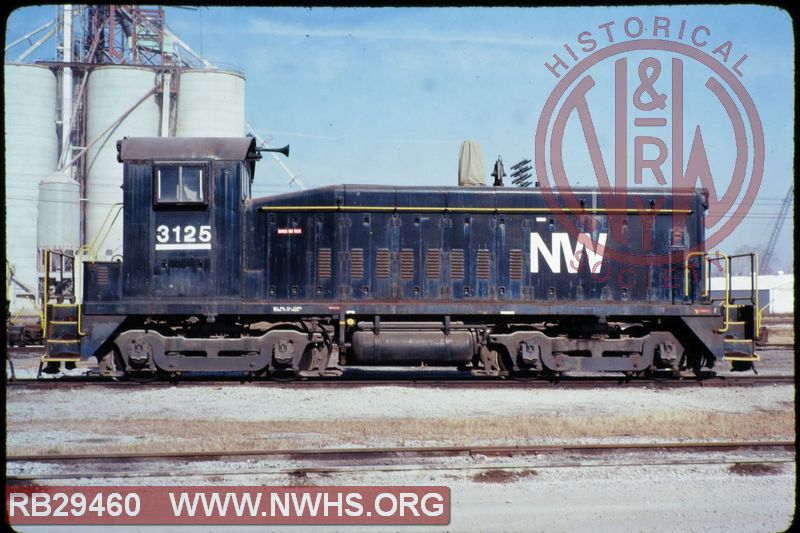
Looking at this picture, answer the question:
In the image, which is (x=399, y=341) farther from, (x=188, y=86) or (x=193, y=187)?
(x=188, y=86)

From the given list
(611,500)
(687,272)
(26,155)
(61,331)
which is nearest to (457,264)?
(687,272)

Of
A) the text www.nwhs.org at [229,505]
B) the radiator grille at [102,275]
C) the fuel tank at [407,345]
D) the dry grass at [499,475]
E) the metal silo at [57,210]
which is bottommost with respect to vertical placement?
the dry grass at [499,475]

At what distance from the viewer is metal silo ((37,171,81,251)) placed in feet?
118

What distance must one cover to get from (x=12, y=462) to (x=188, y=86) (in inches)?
1376

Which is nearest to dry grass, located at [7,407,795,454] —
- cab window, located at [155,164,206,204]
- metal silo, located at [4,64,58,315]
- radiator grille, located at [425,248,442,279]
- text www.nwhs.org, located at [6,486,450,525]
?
text www.nwhs.org, located at [6,486,450,525]

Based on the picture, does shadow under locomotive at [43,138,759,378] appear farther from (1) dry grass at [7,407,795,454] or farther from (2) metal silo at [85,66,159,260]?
(2) metal silo at [85,66,159,260]

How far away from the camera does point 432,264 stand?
1277 cm

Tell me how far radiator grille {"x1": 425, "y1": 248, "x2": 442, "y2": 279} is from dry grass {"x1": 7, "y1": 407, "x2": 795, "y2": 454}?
3.79 m

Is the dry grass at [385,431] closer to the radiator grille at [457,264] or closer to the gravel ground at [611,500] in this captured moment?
the gravel ground at [611,500]

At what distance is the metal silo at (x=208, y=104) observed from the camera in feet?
126

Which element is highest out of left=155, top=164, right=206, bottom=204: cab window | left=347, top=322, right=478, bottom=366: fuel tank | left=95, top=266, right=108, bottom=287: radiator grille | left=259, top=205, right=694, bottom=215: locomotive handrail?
left=155, top=164, right=206, bottom=204: cab window

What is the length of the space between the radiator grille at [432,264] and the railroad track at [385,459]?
5.30m

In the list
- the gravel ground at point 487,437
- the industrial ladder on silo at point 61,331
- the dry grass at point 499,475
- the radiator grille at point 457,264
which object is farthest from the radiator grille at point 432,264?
the industrial ladder on silo at point 61,331

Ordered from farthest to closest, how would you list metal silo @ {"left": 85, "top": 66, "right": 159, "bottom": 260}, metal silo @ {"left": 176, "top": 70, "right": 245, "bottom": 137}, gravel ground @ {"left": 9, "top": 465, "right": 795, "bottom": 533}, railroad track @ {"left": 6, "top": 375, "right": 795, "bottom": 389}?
metal silo @ {"left": 176, "top": 70, "right": 245, "bottom": 137} < metal silo @ {"left": 85, "top": 66, "right": 159, "bottom": 260} < railroad track @ {"left": 6, "top": 375, "right": 795, "bottom": 389} < gravel ground @ {"left": 9, "top": 465, "right": 795, "bottom": 533}
